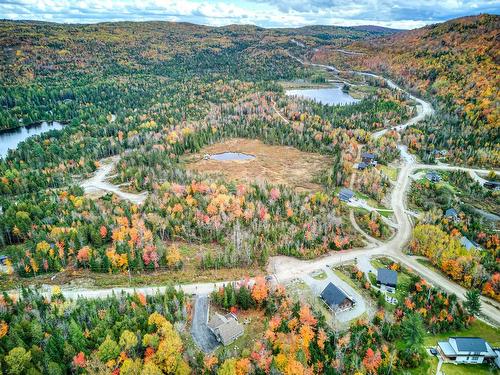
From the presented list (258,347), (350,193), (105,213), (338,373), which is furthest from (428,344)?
(105,213)

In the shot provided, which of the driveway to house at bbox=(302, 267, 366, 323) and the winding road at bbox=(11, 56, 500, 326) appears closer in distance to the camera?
the driveway to house at bbox=(302, 267, 366, 323)

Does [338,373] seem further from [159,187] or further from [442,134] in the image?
[442,134]

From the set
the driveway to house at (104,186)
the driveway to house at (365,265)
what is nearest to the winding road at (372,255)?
the driveway to house at (104,186)

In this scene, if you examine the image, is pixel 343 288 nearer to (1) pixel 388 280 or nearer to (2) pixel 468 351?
(1) pixel 388 280

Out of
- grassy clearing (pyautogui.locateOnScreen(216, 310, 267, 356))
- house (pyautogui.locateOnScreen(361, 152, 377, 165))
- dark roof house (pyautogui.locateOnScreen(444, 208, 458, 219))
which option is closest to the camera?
grassy clearing (pyautogui.locateOnScreen(216, 310, 267, 356))

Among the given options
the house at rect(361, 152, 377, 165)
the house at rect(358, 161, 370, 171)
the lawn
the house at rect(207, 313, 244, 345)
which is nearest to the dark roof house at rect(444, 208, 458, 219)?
the lawn

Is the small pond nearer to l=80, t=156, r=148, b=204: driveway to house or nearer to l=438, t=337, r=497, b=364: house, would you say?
l=80, t=156, r=148, b=204: driveway to house
